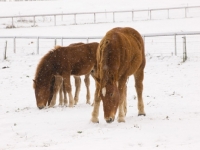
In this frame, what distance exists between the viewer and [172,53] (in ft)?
61.7

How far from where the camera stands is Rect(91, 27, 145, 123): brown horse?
6875 mm

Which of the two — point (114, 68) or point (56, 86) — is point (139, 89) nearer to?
point (114, 68)

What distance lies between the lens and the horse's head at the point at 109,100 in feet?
22.3

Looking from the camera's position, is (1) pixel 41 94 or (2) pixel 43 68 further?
(2) pixel 43 68

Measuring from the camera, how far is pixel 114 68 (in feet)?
23.3

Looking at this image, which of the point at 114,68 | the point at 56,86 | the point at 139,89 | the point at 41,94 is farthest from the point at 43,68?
the point at 114,68

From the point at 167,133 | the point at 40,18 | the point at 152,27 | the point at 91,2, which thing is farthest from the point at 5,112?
the point at 91,2

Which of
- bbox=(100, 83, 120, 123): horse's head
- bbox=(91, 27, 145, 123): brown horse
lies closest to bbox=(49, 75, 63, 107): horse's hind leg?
bbox=(91, 27, 145, 123): brown horse

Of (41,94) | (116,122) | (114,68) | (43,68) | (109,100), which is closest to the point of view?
(109,100)

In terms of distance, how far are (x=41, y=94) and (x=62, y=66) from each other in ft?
3.52

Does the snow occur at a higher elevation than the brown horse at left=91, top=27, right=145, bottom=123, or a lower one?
lower

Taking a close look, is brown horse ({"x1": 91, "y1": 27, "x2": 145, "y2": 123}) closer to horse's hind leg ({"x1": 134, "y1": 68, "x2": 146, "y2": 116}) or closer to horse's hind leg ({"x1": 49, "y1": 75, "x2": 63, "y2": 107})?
horse's hind leg ({"x1": 134, "y1": 68, "x2": 146, "y2": 116})

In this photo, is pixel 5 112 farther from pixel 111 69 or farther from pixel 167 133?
pixel 167 133

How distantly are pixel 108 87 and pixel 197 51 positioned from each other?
1308cm
